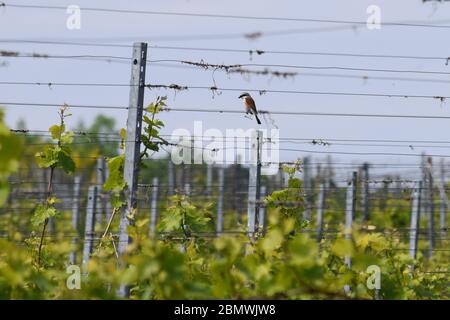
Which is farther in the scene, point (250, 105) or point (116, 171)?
point (250, 105)

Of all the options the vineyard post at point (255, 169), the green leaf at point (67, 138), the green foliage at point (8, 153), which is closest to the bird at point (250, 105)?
the vineyard post at point (255, 169)

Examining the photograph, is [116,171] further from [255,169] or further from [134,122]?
[255,169]

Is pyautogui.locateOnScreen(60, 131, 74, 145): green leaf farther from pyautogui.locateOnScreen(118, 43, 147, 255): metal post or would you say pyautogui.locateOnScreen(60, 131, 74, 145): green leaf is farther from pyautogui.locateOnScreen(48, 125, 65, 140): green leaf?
pyautogui.locateOnScreen(118, 43, 147, 255): metal post

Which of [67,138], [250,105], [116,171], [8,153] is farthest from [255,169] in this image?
[8,153]

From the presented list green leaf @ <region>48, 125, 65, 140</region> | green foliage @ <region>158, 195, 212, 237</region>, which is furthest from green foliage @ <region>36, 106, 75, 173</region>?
green foliage @ <region>158, 195, 212, 237</region>

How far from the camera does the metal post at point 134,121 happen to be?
689 cm

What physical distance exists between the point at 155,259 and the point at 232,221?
1876 centimetres

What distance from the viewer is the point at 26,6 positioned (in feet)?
24.3

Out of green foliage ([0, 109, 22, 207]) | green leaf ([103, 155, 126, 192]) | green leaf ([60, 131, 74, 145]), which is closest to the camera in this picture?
green foliage ([0, 109, 22, 207])

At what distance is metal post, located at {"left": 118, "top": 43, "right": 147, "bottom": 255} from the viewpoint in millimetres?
6895

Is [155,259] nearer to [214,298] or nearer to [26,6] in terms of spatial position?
[214,298]

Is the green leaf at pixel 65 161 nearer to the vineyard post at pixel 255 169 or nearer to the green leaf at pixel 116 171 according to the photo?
the green leaf at pixel 116 171

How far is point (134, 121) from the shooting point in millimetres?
6988
